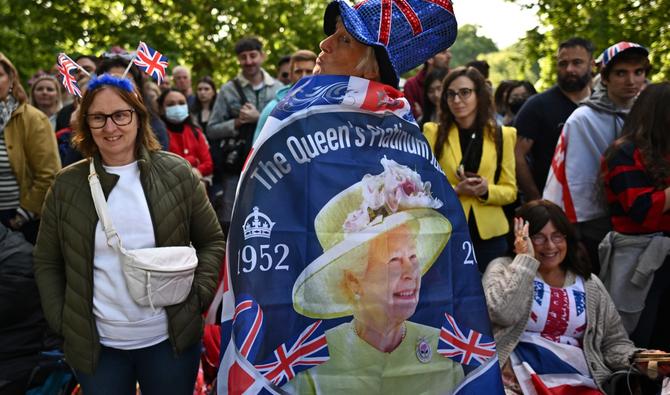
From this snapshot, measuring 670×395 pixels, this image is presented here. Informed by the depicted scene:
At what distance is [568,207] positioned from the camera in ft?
18.2

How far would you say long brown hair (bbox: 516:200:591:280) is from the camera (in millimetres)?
4691

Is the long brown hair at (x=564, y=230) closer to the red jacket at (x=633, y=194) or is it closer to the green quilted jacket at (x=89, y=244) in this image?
the red jacket at (x=633, y=194)

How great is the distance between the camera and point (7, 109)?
18.2 ft

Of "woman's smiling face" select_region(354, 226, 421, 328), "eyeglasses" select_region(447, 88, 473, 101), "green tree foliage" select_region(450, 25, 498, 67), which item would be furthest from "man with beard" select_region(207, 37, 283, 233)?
"green tree foliage" select_region(450, 25, 498, 67)

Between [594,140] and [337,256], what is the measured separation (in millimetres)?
2960

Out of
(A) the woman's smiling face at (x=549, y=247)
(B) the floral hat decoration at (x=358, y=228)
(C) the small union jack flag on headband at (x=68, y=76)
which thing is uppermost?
(C) the small union jack flag on headband at (x=68, y=76)

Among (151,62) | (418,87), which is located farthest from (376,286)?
(418,87)

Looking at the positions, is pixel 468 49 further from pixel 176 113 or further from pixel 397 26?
pixel 397 26

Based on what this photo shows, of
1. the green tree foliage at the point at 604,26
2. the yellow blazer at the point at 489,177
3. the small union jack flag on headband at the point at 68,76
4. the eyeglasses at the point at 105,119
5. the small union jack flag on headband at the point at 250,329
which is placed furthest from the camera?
the green tree foliage at the point at 604,26

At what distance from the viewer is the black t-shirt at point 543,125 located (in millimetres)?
6418

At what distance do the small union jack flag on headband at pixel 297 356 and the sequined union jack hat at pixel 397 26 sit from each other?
3.13 ft

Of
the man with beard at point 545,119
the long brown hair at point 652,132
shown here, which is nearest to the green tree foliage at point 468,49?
the man with beard at point 545,119


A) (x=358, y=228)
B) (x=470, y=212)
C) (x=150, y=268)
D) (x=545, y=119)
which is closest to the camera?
(x=358, y=228)

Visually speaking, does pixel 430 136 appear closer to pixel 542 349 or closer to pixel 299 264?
pixel 542 349
